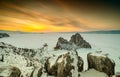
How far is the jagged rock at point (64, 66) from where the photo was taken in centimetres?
919

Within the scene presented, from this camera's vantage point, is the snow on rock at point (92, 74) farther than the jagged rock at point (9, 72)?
Yes

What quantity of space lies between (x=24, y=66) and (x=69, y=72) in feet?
19.1

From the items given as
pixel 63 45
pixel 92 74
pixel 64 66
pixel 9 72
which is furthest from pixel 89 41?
pixel 9 72

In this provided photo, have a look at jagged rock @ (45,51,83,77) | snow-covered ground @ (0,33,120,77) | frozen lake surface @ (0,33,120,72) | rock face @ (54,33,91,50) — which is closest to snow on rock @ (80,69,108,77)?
jagged rock @ (45,51,83,77)

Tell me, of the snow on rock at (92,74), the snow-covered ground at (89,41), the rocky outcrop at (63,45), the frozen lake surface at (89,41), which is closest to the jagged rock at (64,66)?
the snow on rock at (92,74)

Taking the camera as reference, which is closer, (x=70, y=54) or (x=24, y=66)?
(x=70, y=54)

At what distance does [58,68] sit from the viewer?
30.7ft

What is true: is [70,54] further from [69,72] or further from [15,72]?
[15,72]

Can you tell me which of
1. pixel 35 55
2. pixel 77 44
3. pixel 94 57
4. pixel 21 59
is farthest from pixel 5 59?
pixel 77 44

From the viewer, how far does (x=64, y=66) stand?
9.20m

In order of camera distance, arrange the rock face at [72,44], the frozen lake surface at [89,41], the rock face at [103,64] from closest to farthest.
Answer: the rock face at [103,64]
the frozen lake surface at [89,41]
the rock face at [72,44]

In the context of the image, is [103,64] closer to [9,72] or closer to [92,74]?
[92,74]

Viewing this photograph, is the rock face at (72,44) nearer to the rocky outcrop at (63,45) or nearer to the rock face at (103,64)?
the rocky outcrop at (63,45)

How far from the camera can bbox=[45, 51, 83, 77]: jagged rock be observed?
30.1 feet
